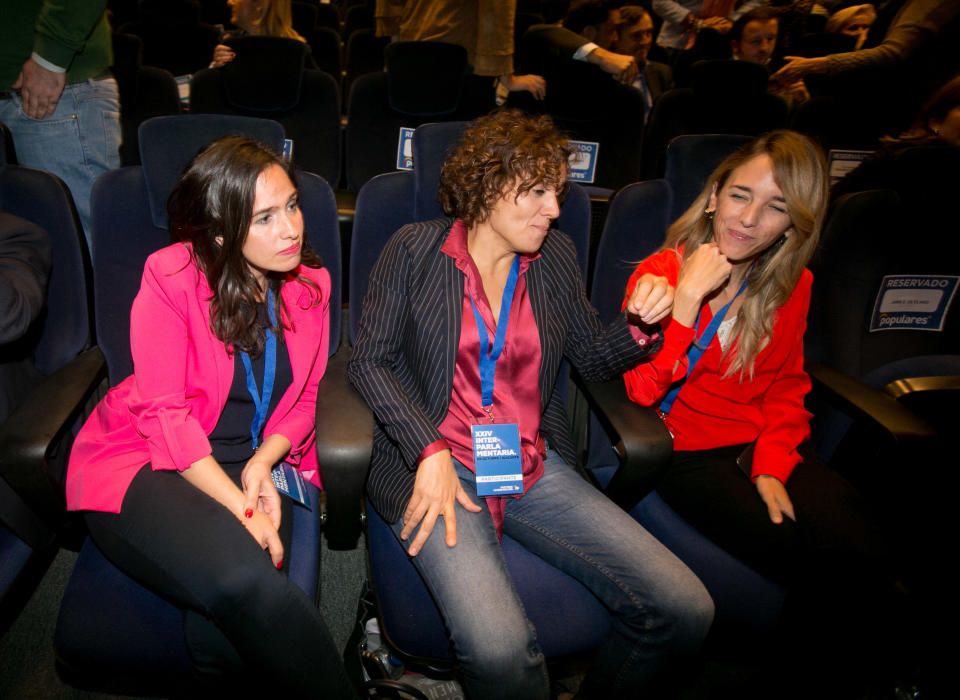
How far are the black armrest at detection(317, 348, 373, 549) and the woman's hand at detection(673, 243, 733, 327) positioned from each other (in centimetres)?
82

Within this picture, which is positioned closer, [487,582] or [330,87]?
[487,582]

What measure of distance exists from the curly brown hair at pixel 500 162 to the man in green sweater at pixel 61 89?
4.55ft

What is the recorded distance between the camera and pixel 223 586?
1.05 m

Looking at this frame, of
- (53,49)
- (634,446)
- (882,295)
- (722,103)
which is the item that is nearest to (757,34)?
(722,103)

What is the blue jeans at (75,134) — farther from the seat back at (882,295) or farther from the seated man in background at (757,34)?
the seated man in background at (757,34)

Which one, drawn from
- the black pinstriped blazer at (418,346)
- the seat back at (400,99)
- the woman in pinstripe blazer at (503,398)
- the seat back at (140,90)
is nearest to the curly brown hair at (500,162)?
→ the woman in pinstripe blazer at (503,398)

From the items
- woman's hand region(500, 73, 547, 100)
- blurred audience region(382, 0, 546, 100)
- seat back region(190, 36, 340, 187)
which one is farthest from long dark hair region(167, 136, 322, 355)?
woman's hand region(500, 73, 547, 100)

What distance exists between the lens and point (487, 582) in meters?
1.19

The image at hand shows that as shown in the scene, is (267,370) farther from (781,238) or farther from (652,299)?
(781,238)

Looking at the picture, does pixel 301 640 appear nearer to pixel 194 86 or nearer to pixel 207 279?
pixel 207 279

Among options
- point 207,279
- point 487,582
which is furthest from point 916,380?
point 207,279

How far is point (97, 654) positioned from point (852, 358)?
2055 mm

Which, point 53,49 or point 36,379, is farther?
point 53,49

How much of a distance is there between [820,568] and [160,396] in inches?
60.6
